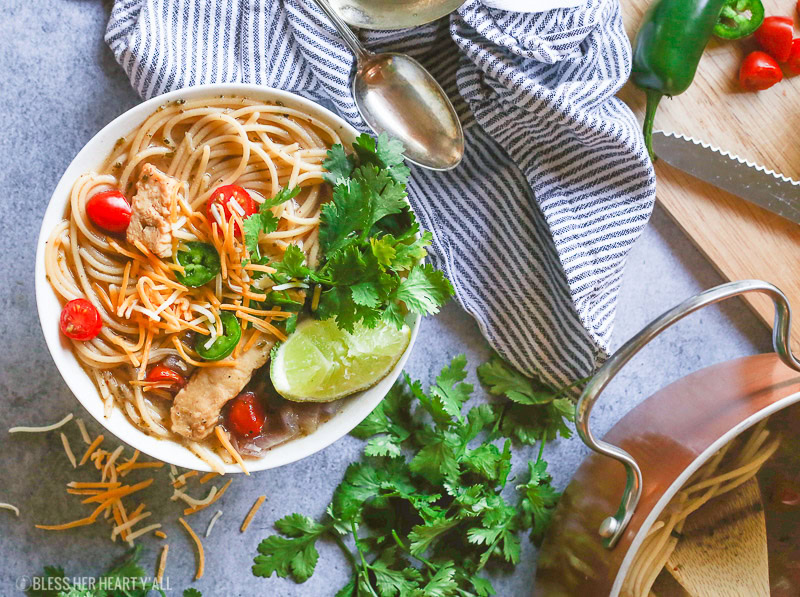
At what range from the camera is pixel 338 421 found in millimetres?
2334

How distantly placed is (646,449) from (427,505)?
816mm

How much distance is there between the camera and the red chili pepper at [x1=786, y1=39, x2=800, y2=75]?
109 inches

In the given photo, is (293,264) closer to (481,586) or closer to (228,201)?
(228,201)

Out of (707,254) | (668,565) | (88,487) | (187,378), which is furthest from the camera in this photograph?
(707,254)

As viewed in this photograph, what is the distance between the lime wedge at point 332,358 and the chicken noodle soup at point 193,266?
0.26ft

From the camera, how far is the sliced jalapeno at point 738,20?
273cm

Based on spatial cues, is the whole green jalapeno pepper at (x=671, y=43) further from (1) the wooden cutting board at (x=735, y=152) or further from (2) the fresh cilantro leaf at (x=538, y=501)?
(2) the fresh cilantro leaf at (x=538, y=501)

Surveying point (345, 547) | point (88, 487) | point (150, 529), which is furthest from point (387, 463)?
point (88, 487)

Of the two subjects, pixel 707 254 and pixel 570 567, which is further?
pixel 707 254

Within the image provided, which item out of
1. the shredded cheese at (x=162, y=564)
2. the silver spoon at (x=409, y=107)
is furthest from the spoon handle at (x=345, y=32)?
the shredded cheese at (x=162, y=564)

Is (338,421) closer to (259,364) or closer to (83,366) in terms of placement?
(259,364)

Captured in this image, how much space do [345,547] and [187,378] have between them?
93cm

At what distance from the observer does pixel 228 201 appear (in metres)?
2.21

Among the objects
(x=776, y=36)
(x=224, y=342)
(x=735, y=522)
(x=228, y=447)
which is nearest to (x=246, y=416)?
(x=228, y=447)
